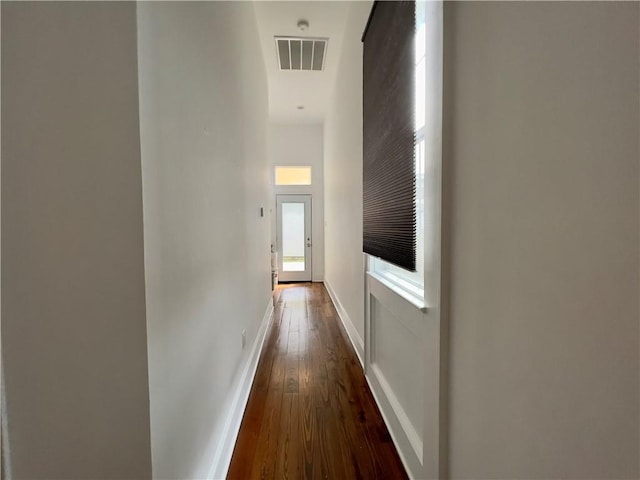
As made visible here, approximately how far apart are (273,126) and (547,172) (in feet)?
19.8

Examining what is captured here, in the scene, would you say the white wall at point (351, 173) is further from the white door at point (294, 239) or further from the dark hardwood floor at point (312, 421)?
the white door at point (294, 239)

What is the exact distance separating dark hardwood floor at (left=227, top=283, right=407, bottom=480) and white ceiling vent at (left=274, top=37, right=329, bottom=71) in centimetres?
334

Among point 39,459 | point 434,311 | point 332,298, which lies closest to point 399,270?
point 434,311

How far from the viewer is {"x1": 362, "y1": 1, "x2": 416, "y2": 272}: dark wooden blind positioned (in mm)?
1394

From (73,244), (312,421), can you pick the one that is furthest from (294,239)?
(73,244)

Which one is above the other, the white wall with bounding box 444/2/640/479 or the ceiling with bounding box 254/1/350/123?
the ceiling with bounding box 254/1/350/123

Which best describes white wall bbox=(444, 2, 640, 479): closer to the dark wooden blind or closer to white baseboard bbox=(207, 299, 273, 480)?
the dark wooden blind

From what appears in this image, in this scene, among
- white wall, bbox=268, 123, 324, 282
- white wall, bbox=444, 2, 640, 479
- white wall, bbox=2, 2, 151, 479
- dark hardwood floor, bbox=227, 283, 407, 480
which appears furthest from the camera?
white wall, bbox=268, 123, 324, 282

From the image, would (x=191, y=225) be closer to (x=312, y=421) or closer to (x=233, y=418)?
(x=233, y=418)

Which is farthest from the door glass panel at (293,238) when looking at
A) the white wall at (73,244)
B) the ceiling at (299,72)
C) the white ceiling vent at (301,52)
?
the white wall at (73,244)

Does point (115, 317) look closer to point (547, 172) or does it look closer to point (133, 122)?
point (133, 122)

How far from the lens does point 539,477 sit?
664 millimetres

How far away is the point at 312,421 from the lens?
5.59 ft

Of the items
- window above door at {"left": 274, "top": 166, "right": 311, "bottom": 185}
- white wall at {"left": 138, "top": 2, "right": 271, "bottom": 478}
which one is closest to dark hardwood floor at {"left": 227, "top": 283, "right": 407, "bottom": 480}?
white wall at {"left": 138, "top": 2, "right": 271, "bottom": 478}
